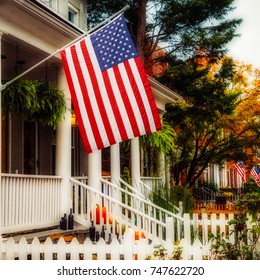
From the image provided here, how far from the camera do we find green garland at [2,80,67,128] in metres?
6.93

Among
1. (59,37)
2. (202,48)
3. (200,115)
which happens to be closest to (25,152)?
(59,37)

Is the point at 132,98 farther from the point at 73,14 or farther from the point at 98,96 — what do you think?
the point at 73,14

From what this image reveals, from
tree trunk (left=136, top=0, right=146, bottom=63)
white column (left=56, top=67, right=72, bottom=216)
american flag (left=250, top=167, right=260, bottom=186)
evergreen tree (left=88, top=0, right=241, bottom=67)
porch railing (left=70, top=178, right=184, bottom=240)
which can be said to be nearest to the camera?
porch railing (left=70, top=178, right=184, bottom=240)

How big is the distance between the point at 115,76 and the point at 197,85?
9629mm

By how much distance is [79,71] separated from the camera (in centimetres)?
604

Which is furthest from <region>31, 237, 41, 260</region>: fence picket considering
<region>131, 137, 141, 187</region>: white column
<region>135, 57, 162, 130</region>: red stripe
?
<region>131, 137, 141, 187</region>: white column

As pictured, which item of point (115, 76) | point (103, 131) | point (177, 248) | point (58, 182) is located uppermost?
point (115, 76)

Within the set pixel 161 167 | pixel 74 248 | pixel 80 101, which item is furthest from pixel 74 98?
pixel 161 167

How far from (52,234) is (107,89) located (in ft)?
9.05

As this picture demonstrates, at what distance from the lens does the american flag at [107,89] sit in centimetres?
600

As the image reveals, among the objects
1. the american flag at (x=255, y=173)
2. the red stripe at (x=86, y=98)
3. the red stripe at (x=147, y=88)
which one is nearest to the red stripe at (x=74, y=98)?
the red stripe at (x=86, y=98)

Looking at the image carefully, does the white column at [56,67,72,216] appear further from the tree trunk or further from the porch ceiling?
the tree trunk

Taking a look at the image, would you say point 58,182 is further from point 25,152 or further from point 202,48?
point 202,48

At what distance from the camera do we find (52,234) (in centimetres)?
761
